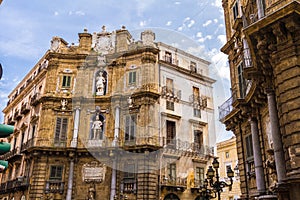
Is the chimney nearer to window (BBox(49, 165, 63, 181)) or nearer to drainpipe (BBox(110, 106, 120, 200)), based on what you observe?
drainpipe (BBox(110, 106, 120, 200))

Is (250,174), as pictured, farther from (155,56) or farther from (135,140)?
(155,56)

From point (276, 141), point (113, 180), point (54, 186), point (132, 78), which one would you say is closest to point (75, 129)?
point (54, 186)

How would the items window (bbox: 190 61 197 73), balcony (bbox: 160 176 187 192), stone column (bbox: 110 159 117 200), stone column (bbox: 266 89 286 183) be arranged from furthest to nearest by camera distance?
window (bbox: 190 61 197 73), stone column (bbox: 110 159 117 200), balcony (bbox: 160 176 187 192), stone column (bbox: 266 89 286 183)

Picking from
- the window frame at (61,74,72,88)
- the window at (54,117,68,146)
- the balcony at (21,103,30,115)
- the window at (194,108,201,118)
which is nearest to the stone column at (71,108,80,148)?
the window at (54,117,68,146)

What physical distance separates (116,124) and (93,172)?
12.9ft

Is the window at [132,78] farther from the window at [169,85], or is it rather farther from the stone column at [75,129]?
the stone column at [75,129]

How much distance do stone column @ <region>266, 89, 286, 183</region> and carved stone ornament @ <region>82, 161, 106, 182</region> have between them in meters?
16.3

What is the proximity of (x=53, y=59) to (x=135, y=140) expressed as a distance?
411 inches

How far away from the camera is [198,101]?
25906mm

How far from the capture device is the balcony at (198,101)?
25797mm

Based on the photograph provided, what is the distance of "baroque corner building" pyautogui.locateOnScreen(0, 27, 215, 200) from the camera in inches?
890

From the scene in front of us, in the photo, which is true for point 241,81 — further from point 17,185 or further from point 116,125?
point 17,185

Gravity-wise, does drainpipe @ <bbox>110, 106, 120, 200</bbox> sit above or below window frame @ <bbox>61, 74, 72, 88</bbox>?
below

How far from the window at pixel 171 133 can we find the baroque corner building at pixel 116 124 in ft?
0.26
